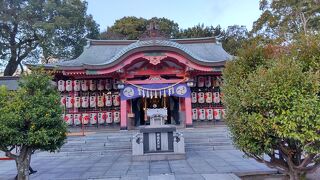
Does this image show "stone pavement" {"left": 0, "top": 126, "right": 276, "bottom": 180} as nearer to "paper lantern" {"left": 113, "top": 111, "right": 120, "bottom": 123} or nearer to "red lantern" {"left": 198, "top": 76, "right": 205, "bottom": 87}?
"paper lantern" {"left": 113, "top": 111, "right": 120, "bottom": 123}

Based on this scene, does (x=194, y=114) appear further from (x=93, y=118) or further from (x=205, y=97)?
(x=93, y=118)

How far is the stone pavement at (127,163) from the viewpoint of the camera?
313 inches

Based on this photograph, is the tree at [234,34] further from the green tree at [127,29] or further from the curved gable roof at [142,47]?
the curved gable roof at [142,47]

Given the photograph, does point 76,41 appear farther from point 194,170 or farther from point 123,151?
point 194,170

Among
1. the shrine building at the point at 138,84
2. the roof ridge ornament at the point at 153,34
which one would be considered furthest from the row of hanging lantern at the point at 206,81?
the roof ridge ornament at the point at 153,34

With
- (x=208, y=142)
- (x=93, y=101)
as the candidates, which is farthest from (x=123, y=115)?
(x=208, y=142)

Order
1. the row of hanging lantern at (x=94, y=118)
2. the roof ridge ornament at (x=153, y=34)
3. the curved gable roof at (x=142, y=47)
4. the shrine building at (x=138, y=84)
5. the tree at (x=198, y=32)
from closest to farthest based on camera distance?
the curved gable roof at (x=142, y=47) < the shrine building at (x=138, y=84) < the roof ridge ornament at (x=153, y=34) < the row of hanging lantern at (x=94, y=118) < the tree at (x=198, y=32)

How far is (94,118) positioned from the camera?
1802cm

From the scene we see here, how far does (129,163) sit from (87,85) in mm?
9638

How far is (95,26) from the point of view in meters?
36.8

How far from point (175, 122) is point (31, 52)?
21569 millimetres

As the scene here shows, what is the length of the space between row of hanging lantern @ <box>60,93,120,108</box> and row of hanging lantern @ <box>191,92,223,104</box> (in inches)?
188

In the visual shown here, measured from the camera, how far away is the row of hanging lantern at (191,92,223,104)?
18302mm

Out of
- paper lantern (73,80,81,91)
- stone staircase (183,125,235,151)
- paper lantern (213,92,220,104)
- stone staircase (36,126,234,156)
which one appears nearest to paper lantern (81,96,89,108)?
paper lantern (73,80,81,91)
